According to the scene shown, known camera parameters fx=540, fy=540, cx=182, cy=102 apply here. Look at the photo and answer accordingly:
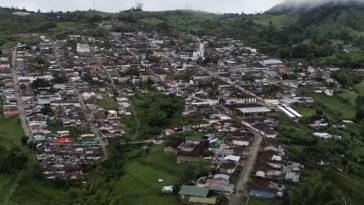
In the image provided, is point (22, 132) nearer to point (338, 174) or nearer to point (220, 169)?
point (220, 169)

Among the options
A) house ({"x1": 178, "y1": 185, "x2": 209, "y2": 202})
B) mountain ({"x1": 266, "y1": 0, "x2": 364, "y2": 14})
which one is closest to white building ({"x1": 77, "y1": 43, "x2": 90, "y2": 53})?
house ({"x1": 178, "y1": 185, "x2": 209, "y2": 202})

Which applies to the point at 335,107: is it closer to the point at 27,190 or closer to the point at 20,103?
the point at 20,103

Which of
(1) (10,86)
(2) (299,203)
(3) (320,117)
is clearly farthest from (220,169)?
(1) (10,86)

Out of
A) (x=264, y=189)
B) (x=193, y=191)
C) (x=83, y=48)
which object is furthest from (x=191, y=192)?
(x=83, y=48)

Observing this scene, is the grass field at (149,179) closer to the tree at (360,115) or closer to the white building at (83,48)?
the tree at (360,115)

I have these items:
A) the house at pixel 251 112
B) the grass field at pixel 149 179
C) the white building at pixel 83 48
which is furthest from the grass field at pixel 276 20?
the grass field at pixel 149 179

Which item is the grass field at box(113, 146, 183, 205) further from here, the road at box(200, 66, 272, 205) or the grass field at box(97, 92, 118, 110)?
the grass field at box(97, 92, 118, 110)
